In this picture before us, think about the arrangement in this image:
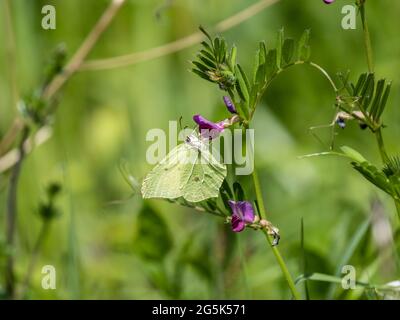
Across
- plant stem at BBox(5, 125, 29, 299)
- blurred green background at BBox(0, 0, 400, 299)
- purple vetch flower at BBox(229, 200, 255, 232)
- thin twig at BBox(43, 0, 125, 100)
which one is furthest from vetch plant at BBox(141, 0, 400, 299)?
thin twig at BBox(43, 0, 125, 100)

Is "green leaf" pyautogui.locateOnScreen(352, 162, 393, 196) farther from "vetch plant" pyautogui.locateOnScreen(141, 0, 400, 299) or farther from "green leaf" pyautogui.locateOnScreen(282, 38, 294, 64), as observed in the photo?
"green leaf" pyautogui.locateOnScreen(282, 38, 294, 64)

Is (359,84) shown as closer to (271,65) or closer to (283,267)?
(271,65)

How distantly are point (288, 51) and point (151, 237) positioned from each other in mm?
1015

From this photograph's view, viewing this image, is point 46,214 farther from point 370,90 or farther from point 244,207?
point 370,90

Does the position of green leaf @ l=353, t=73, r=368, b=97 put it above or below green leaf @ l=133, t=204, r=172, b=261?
above

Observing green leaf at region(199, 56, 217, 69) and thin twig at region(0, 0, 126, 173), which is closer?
green leaf at region(199, 56, 217, 69)

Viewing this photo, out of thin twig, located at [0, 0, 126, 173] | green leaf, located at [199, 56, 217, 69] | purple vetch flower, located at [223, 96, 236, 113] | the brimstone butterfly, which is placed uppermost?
thin twig, located at [0, 0, 126, 173]

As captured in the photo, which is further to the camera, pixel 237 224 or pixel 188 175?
pixel 188 175

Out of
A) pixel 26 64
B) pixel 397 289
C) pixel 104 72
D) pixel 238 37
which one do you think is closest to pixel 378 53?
pixel 238 37

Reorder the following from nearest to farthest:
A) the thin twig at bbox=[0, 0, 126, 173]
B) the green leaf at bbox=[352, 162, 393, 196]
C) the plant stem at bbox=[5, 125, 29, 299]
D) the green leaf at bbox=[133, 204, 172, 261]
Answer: the green leaf at bbox=[352, 162, 393, 196] → the plant stem at bbox=[5, 125, 29, 299] → the green leaf at bbox=[133, 204, 172, 261] → the thin twig at bbox=[0, 0, 126, 173]

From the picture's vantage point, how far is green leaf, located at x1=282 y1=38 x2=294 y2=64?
154 centimetres

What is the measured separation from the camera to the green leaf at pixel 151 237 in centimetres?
238

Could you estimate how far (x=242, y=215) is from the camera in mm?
1511

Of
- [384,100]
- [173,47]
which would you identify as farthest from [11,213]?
[384,100]
